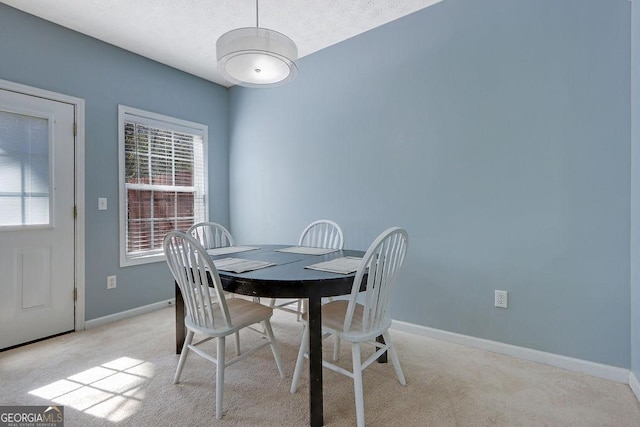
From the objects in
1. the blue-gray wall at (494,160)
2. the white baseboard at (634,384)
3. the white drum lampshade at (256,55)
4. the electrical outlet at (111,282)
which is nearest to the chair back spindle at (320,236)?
the blue-gray wall at (494,160)

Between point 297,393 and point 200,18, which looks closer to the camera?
point 297,393

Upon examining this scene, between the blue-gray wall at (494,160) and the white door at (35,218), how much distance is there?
2126 mm

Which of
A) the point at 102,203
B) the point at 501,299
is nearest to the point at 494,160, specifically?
the point at 501,299

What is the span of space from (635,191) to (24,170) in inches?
158

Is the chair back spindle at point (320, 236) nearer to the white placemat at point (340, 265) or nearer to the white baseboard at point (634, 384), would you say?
the white placemat at point (340, 265)

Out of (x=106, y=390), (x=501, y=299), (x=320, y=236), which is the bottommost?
(x=106, y=390)

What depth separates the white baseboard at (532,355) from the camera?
1792 mm

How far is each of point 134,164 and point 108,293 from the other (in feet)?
4.06

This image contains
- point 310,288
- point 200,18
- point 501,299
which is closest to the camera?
point 310,288

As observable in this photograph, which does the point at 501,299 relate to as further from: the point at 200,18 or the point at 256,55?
the point at 200,18

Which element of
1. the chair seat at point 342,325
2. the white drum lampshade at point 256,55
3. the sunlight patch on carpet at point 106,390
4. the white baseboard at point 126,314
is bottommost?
the sunlight patch on carpet at point 106,390

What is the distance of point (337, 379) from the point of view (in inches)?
72.5

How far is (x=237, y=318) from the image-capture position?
1691 millimetres

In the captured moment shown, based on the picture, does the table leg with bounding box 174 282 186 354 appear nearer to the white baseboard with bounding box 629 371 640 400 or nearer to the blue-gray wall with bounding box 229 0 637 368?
the blue-gray wall with bounding box 229 0 637 368
